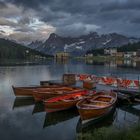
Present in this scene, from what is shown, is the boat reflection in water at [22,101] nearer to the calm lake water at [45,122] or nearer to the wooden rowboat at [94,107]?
the calm lake water at [45,122]

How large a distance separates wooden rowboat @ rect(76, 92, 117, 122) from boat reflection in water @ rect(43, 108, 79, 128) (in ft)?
7.57

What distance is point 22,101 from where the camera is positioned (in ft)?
148

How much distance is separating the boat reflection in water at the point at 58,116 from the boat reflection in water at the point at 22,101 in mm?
8404

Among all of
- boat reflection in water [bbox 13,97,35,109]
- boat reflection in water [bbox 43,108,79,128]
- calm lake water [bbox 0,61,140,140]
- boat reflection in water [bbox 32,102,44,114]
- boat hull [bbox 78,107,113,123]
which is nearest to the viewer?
calm lake water [bbox 0,61,140,140]

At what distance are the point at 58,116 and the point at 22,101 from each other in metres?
12.8

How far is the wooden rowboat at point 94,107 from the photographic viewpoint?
29453mm

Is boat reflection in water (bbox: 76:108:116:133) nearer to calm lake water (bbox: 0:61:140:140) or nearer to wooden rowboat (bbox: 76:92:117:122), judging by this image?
calm lake water (bbox: 0:61:140:140)

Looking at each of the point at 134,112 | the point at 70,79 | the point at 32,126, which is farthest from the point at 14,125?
the point at 70,79

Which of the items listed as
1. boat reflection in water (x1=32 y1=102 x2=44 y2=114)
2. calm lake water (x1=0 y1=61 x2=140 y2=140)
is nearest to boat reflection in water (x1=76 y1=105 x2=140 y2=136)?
calm lake water (x1=0 y1=61 x2=140 y2=140)

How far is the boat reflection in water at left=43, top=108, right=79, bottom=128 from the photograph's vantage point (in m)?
32.1

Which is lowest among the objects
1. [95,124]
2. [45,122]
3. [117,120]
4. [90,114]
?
[45,122]

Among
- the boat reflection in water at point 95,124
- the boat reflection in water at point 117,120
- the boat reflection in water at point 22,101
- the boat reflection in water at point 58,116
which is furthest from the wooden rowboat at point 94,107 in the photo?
the boat reflection in water at point 22,101

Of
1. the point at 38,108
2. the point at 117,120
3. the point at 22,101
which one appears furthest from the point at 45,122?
the point at 22,101

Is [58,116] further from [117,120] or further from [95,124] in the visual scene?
[117,120]
